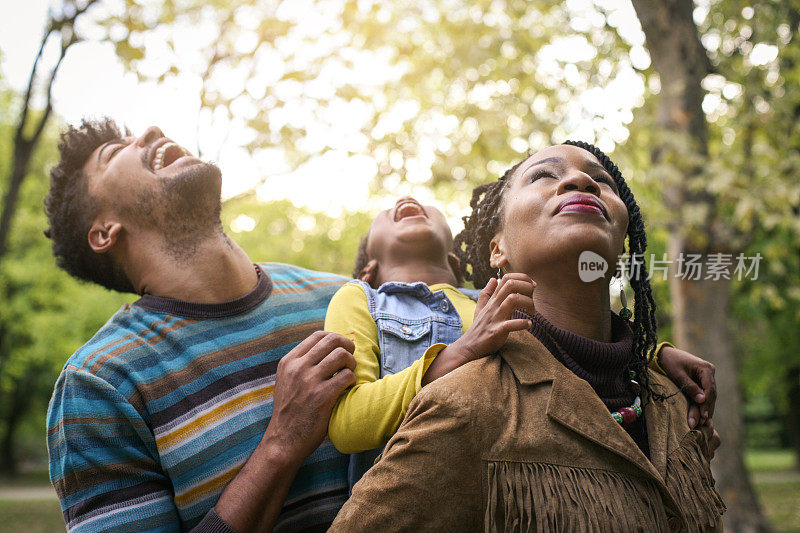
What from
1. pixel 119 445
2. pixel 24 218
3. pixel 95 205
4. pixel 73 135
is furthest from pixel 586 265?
pixel 24 218

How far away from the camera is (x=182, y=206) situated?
3.17 meters

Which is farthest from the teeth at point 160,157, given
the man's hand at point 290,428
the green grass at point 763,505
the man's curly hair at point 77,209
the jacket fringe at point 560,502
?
the green grass at point 763,505

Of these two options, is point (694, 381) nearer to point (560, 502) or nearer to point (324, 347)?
point (560, 502)

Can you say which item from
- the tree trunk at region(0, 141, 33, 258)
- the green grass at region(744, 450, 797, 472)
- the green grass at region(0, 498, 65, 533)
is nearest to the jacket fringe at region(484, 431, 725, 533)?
the tree trunk at region(0, 141, 33, 258)

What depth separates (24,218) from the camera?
22.3 m

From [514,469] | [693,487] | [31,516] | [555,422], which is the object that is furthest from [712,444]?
[31,516]

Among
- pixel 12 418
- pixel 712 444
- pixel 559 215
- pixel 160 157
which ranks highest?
pixel 160 157

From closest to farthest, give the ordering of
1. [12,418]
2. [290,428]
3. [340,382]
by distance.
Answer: [340,382] < [290,428] < [12,418]

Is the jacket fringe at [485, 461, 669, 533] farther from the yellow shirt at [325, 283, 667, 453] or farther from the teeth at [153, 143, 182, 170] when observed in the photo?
the teeth at [153, 143, 182, 170]

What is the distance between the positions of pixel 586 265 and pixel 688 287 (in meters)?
6.17

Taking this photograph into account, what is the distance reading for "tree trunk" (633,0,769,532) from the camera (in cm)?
673

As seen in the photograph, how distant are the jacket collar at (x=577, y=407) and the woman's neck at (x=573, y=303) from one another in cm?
15

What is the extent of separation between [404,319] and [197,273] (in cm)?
101

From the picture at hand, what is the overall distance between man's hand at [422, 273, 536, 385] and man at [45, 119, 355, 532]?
39cm
